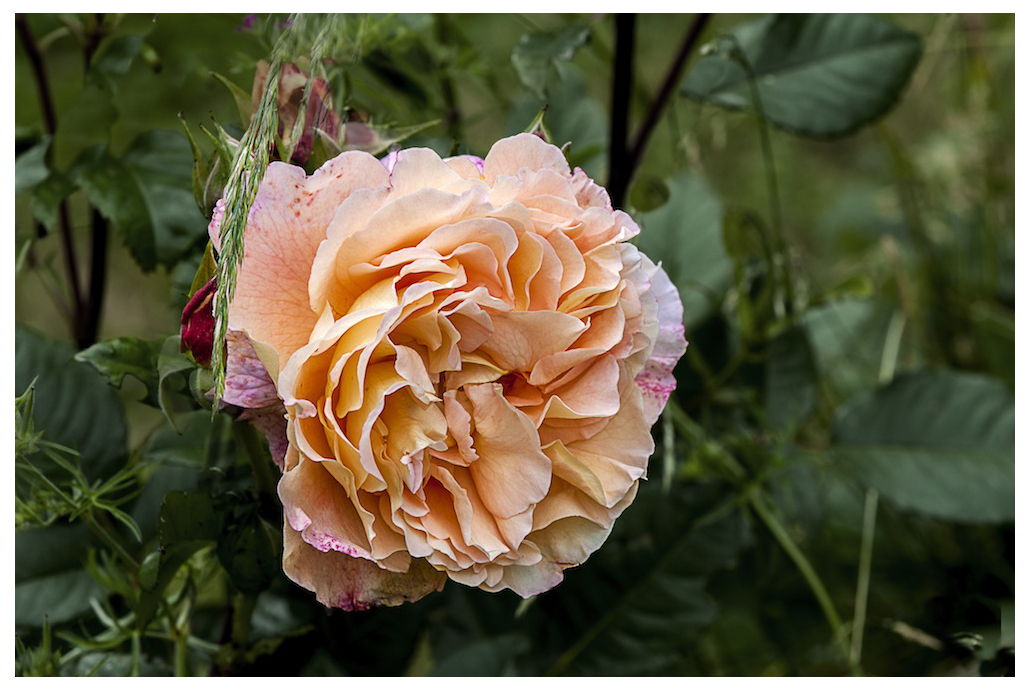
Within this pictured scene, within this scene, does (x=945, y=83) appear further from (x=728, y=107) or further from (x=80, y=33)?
(x=80, y=33)

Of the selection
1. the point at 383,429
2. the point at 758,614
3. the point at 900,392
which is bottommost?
the point at 758,614

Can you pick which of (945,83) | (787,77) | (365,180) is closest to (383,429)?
(365,180)

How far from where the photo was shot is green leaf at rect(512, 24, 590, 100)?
1.27 ft

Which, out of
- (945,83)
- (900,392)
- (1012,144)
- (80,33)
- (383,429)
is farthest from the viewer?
(945,83)

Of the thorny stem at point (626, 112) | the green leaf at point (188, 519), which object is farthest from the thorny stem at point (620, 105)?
the green leaf at point (188, 519)

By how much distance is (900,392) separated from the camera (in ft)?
1.75

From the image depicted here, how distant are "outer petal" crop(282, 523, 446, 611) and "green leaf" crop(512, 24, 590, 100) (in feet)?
0.63

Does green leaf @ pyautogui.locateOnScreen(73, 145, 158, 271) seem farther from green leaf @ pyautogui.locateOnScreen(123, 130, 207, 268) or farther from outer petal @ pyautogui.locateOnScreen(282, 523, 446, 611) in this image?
outer petal @ pyautogui.locateOnScreen(282, 523, 446, 611)

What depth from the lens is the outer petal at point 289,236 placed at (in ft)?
0.88

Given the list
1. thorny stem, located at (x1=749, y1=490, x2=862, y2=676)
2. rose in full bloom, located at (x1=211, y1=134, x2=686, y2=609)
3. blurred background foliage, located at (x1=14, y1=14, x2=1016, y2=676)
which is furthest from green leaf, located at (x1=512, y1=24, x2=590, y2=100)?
thorny stem, located at (x1=749, y1=490, x2=862, y2=676)

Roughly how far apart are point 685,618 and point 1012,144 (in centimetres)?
46

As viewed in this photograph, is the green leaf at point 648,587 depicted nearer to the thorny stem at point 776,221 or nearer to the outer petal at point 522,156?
the thorny stem at point 776,221

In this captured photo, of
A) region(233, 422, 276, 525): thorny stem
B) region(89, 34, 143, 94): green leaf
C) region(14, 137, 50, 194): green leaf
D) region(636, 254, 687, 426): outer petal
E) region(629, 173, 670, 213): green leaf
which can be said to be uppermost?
region(89, 34, 143, 94): green leaf
